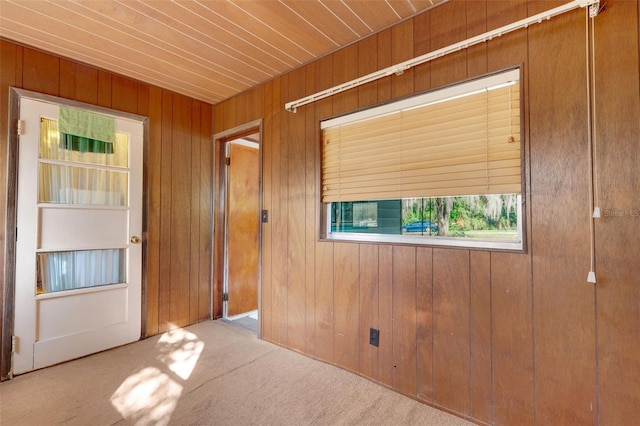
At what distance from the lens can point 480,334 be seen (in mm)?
1646

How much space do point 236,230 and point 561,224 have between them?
3.03 m

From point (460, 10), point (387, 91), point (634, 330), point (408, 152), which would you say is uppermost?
point (460, 10)

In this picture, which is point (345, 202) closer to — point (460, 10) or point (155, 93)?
point (460, 10)

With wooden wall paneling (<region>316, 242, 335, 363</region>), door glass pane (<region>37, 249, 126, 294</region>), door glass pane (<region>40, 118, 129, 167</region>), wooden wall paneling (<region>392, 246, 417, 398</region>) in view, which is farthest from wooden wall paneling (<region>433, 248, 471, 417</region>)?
door glass pane (<region>40, 118, 129, 167</region>)

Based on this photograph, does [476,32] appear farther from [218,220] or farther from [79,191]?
[79,191]

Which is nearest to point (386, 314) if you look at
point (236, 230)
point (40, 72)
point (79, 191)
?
point (236, 230)

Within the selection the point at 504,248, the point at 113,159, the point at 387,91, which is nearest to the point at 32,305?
the point at 113,159

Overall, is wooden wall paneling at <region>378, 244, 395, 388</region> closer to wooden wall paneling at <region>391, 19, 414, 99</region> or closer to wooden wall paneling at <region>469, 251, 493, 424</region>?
wooden wall paneling at <region>469, 251, 493, 424</region>

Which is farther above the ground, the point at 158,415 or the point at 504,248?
the point at 504,248

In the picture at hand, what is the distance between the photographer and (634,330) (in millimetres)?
1283

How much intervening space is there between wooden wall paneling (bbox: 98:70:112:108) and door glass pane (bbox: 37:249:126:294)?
4.28ft

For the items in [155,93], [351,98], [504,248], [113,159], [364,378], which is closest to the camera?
[504,248]

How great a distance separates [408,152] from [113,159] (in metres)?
2.56

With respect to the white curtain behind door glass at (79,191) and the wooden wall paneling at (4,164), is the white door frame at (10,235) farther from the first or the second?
the white curtain behind door glass at (79,191)
